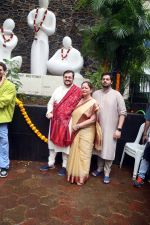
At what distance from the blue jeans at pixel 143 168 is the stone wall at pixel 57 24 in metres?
6.14

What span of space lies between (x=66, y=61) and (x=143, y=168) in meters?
2.88

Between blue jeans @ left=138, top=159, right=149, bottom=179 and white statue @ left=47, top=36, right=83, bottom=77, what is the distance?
2.52 metres

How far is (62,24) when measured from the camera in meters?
10.2

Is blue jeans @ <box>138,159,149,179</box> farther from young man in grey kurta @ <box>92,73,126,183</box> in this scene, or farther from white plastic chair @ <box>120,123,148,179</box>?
young man in grey kurta @ <box>92,73,126,183</box>

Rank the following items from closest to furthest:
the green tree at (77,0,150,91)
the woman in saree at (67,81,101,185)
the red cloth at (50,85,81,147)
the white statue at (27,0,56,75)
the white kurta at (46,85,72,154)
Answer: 1. the woman in saree at (67,81,101,185)
2. the red cloth at (50,85,81,147)
3. the white kurta at (46,85,72,154)
4. the green tree at (77,0,150,91)
5. the white statue at (27,0,56,75)

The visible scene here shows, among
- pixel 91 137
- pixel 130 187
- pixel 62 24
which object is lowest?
pixel 130 187

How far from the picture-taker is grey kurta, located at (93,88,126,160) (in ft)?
15.0

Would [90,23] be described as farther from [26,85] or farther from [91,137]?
[91,137]

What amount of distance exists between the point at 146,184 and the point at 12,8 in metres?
Answer: 7.43

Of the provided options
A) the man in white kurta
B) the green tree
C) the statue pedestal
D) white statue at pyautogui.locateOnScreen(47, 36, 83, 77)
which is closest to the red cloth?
the man in white kurta

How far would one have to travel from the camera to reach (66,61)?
653cm

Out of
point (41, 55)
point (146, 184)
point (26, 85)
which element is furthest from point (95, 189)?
point (41, 55)

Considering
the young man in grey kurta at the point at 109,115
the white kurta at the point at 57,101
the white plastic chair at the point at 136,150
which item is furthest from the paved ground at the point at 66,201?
the young man in grey kurta at the point at 109,115

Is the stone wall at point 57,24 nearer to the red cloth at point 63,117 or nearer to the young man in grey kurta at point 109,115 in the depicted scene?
the red cloth at point 63,117
